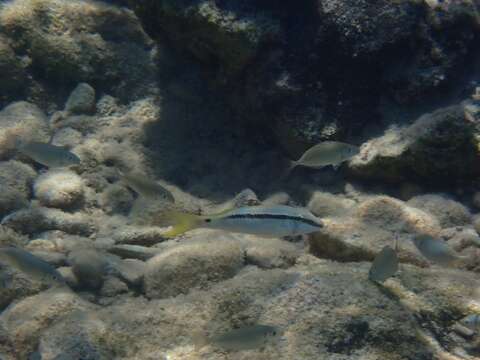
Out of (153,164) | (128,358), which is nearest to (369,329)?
(128,358)

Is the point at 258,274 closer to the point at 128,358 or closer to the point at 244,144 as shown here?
the point at 128,358

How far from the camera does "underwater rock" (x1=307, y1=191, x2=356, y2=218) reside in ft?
18.4

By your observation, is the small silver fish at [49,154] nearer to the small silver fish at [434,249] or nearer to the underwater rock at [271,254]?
the underwater rock at [271,254]

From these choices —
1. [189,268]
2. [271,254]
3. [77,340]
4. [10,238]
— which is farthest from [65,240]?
[271,254]

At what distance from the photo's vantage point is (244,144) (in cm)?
737

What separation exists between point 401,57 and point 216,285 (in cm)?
429

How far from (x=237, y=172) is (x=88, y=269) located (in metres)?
3.12

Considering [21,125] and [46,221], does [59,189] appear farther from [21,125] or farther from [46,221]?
[21,125]

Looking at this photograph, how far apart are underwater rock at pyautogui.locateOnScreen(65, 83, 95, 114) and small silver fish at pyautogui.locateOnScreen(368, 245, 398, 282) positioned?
17.7ft

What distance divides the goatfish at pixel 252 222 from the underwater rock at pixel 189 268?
963 mm

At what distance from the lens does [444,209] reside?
526cm

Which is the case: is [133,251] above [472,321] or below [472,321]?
below

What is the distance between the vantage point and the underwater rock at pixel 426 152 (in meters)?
5.26

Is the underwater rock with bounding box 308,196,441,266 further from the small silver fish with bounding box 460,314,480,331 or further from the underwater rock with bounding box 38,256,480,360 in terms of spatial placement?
the small silver fish with bounding box 460,314,480,331
